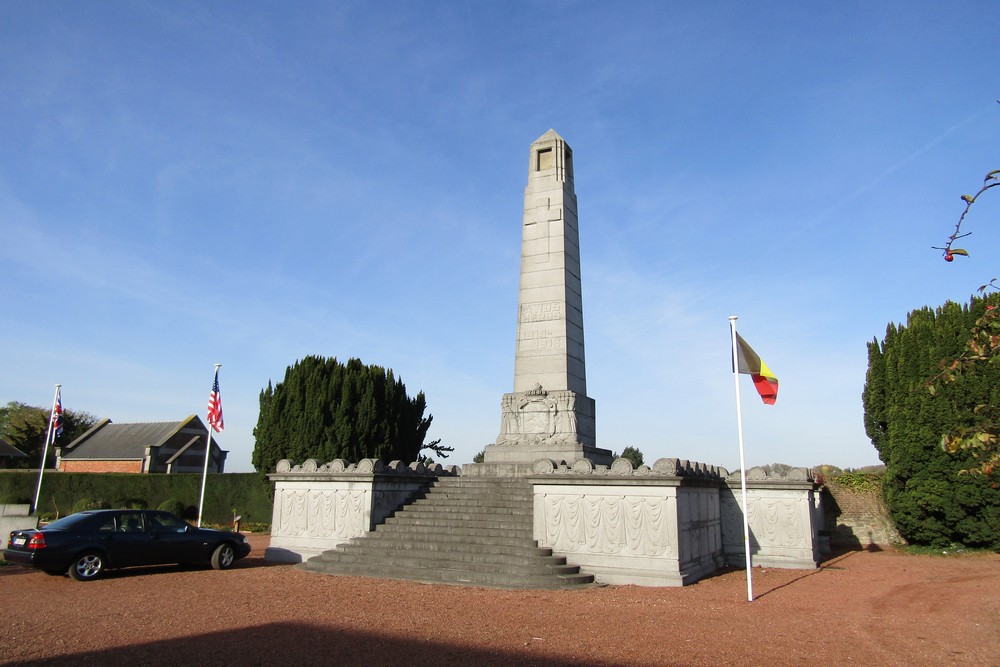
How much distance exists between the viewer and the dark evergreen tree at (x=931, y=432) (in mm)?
17344

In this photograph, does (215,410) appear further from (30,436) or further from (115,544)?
(30,436)

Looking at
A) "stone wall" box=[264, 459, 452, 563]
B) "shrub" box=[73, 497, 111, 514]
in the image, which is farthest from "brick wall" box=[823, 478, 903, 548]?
"shrub" box=[73, 497, 111, 514]

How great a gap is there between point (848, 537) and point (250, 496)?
81.0 feet

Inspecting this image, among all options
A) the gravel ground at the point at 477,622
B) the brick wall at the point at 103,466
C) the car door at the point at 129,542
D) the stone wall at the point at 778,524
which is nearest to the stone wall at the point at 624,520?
the gravel ground at the point at 477,622

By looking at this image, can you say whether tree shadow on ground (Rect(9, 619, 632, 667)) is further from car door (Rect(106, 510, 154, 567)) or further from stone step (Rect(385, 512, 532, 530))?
stone step (Rect(385, 512, 532, 530))

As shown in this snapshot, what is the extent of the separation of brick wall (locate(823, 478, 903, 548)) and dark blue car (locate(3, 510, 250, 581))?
17.8m

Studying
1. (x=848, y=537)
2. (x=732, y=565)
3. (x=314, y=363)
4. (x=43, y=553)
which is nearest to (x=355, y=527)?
(x=43, y=553)

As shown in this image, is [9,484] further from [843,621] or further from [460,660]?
[843,621]

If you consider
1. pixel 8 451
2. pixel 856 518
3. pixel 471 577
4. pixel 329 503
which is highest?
pixel 8 451

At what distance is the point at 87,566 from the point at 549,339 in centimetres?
1189

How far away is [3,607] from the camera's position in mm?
9445

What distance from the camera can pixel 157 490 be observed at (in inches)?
1214

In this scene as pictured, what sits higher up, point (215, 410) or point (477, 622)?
point (215, 410)

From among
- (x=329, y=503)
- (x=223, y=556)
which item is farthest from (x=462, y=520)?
(x=223, y=556)
